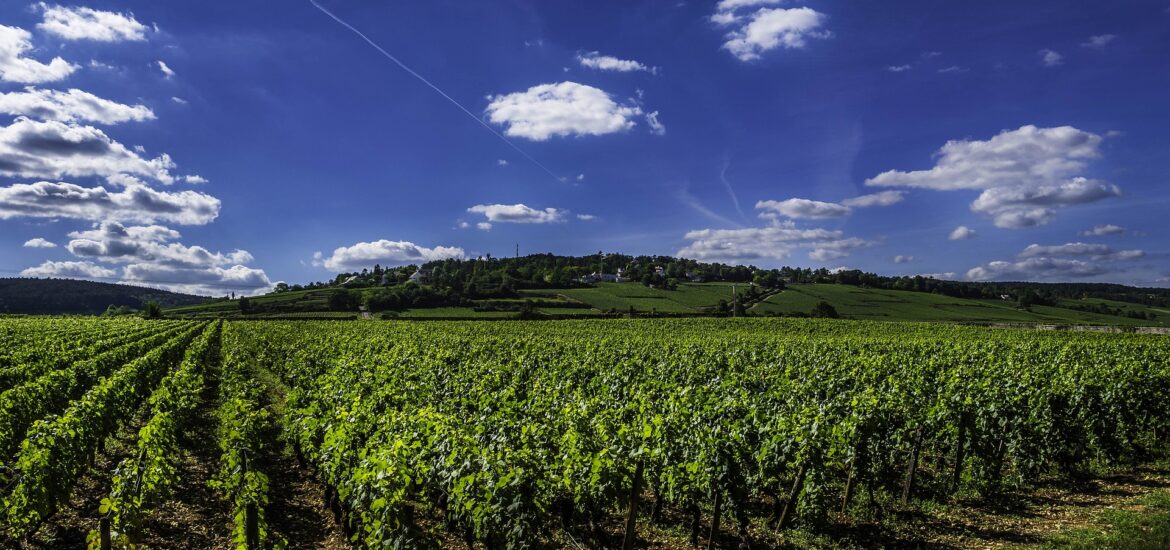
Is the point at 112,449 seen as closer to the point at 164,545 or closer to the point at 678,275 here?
the point at 164,545

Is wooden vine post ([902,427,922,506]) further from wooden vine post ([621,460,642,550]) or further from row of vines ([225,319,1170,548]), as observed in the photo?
wooden vine post ([621,460,642,550])

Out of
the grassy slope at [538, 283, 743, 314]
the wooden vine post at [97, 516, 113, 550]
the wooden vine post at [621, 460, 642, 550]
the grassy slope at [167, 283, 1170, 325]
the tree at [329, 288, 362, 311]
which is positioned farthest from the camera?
the tree at [329, 288, 362, 311]

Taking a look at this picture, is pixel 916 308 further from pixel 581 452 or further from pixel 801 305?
pixel 581 452

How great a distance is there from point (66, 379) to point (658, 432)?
1954 cm

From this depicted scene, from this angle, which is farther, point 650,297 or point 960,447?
point 650,297

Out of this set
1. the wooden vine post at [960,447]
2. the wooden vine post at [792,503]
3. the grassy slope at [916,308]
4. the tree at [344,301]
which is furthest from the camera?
the tree at [344,301]

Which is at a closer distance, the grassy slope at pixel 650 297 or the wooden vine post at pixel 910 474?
the wooden vine post at pixel 910 474

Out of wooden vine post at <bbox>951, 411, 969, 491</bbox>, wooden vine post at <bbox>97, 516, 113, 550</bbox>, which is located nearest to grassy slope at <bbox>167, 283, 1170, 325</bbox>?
wooden vine post at <bbox>951, 411, 969, 491</bbox>

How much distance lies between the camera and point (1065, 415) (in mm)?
12719

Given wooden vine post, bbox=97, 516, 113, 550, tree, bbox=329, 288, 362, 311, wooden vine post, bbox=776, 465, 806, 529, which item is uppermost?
tree, bbox=329, 288, 362, 311

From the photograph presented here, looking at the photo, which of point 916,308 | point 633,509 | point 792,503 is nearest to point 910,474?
point 792,503

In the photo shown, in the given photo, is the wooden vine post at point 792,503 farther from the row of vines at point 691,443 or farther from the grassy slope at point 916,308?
the grassy slope at point 916,308

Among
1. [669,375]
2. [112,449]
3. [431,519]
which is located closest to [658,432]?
[431,519]

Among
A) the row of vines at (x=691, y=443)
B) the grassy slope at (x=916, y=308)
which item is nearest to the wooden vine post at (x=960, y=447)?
the row of vines at (x=691, y=443)
